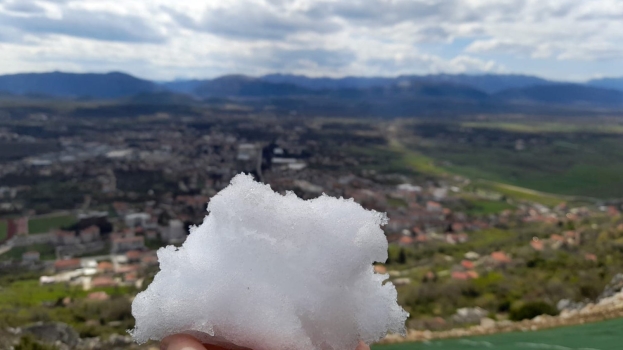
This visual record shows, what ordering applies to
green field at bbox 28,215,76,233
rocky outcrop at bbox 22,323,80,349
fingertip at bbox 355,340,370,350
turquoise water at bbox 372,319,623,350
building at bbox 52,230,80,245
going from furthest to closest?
green field at bbox 28,215,76,233
building at bbox 52,230,80,245
rocky outcrop at bbox 22,323,80,349
turquoise water at bbox 372,319,623,350
fingertip at bbox 355,340,370,350

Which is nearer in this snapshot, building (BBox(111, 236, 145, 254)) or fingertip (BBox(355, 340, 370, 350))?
fingertip (BBox(355, 340, 370, 350))

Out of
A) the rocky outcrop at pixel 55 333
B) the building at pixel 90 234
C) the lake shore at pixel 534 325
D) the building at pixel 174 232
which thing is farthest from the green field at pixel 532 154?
the rocky outcrop at pixel 55 333

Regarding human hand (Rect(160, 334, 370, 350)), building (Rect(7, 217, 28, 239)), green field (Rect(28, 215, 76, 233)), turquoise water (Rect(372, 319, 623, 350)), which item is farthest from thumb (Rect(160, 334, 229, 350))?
green field (Rect(28, 215, 76, 233))

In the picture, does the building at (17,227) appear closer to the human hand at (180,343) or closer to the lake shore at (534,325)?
the lake shore at (534,325)

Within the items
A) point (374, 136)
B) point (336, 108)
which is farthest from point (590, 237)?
point (336, 108)

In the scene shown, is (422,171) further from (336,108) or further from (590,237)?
(336,108)

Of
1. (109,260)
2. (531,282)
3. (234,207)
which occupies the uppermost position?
(234,207)

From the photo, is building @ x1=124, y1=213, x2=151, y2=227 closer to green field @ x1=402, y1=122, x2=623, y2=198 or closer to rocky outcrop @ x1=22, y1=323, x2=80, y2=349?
rocky outcrop @ x1=22, y1=323, x2=80, y2=349
